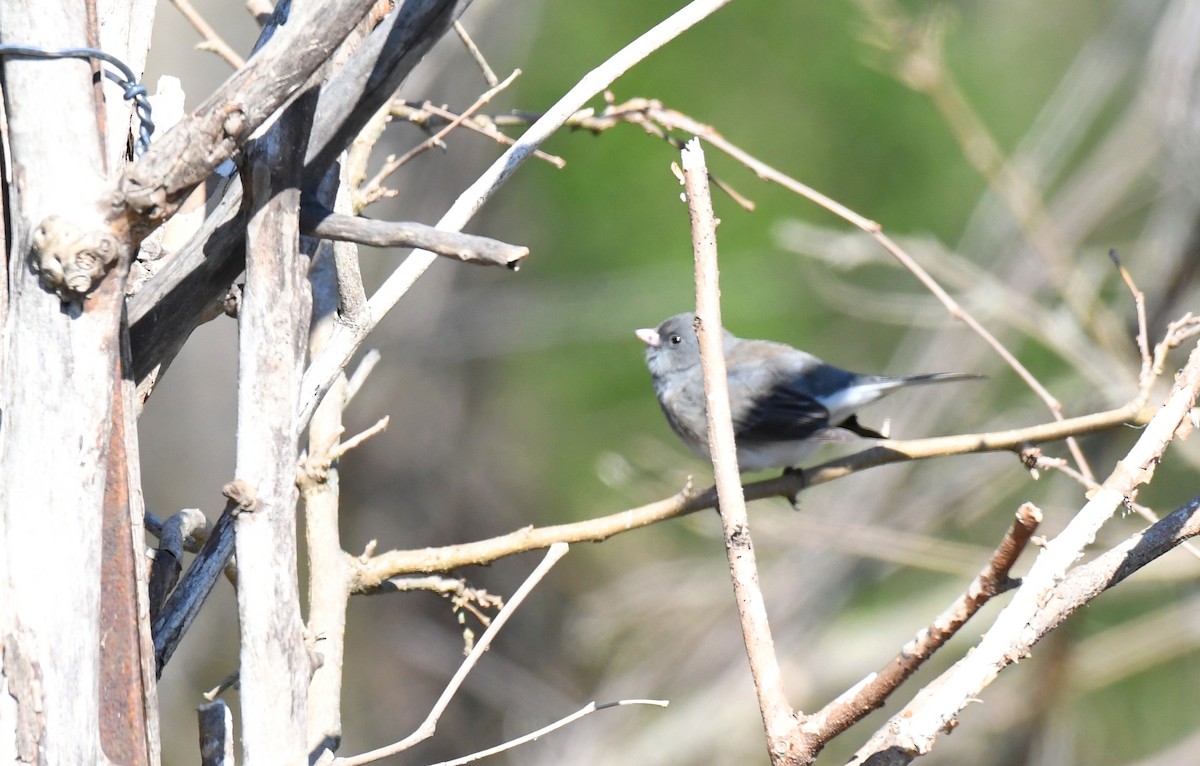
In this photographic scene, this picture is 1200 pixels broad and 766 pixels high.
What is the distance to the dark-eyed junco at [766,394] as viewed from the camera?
3779mm

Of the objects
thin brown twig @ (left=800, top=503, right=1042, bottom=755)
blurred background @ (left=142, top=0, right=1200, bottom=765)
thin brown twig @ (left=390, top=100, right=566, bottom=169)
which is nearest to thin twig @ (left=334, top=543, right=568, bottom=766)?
thin brown twig @ (left=800, top=503, right=1042, bottom=755)

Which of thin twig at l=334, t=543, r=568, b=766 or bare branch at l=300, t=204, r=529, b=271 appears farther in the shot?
thin twig at l=334, t=543, r=568, b=766

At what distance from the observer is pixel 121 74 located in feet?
4.47

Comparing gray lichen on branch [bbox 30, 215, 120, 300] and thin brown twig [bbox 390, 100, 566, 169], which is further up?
thin brown twig [bbox 390, 100, 566, 169]

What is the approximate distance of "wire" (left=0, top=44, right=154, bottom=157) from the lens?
3.60ft

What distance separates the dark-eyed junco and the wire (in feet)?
8.41

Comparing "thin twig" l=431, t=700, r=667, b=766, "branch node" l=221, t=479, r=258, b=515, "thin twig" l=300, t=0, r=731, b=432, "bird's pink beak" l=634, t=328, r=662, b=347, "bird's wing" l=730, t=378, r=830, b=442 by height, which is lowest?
"thin twig" l=431, t=700, r=667, b=766

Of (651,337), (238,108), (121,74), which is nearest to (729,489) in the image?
(238,108)

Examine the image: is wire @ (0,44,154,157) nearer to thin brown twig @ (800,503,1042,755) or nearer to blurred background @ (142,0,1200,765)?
thin brown twig @ (800,503,1042,755)

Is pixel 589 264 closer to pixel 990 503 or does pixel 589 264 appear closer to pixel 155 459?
pixel 155 459

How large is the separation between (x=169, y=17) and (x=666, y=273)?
294 centimetres

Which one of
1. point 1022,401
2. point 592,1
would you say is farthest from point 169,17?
point 1022,401

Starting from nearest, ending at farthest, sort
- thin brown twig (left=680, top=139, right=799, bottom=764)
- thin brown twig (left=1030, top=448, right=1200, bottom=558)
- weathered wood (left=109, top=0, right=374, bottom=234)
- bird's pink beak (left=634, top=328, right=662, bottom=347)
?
weathered wood (left=109, top=0, right=374, bottom=234) → thin brown twig (left=680, top=139, right=799, bottom=764) → thin brown twig (left=1030, top=448, right=1200, bottom=558) → bird's pink beak (left=634, top=328, right=662, bottom=347)

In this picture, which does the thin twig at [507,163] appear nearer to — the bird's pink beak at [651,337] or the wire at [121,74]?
the wire at [121,74]
